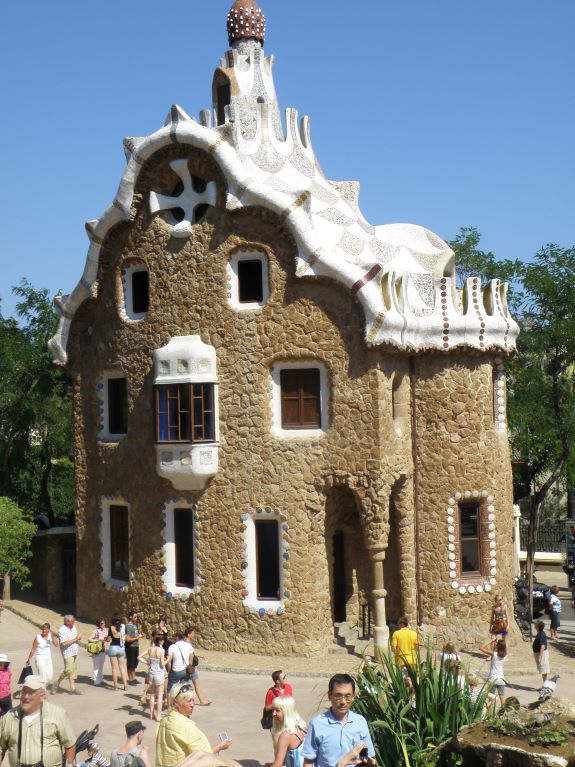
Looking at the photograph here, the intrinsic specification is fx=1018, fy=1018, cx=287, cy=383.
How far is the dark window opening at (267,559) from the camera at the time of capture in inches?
720

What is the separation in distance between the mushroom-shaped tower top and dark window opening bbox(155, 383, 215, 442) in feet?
26.5

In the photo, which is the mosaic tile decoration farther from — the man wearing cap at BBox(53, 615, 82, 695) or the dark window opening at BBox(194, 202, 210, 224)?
the man wearing cap at BBox(53, 615, 82, 695)

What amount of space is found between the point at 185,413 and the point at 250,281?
2.70m

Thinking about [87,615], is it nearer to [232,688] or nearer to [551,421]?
[232,688]

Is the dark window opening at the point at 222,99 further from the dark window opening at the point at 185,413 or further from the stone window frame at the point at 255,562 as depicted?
the stone window frame at the point at 255,562

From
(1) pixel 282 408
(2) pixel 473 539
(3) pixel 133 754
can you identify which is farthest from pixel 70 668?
(2) pixel 473 539

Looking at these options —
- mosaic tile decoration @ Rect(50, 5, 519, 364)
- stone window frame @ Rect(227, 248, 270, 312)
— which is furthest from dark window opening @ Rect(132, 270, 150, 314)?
stone window frame @ Rect(227, 248, 270, 312)

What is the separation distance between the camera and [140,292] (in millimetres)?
20000

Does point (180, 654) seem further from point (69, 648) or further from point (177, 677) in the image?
point (69, 648)

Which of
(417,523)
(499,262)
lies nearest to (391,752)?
(417,523)

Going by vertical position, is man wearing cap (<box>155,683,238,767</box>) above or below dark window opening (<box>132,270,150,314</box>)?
below

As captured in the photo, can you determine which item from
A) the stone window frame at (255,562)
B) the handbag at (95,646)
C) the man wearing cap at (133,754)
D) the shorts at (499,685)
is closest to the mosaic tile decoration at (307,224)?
the stone window frame at (255,562)

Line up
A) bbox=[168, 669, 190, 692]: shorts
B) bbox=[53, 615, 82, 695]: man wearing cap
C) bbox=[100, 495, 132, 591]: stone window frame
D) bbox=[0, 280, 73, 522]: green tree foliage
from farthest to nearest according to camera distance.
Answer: bbox=[0, 280, 73, 522]: green tree foliage → bbox=[100, 495, 132, 591]: stone window frame → bbox=[53, 615, 82, 695]: man wearing cap → bbox=[168, 669, 190, 692]: shorts

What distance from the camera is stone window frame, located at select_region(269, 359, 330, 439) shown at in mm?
18188
